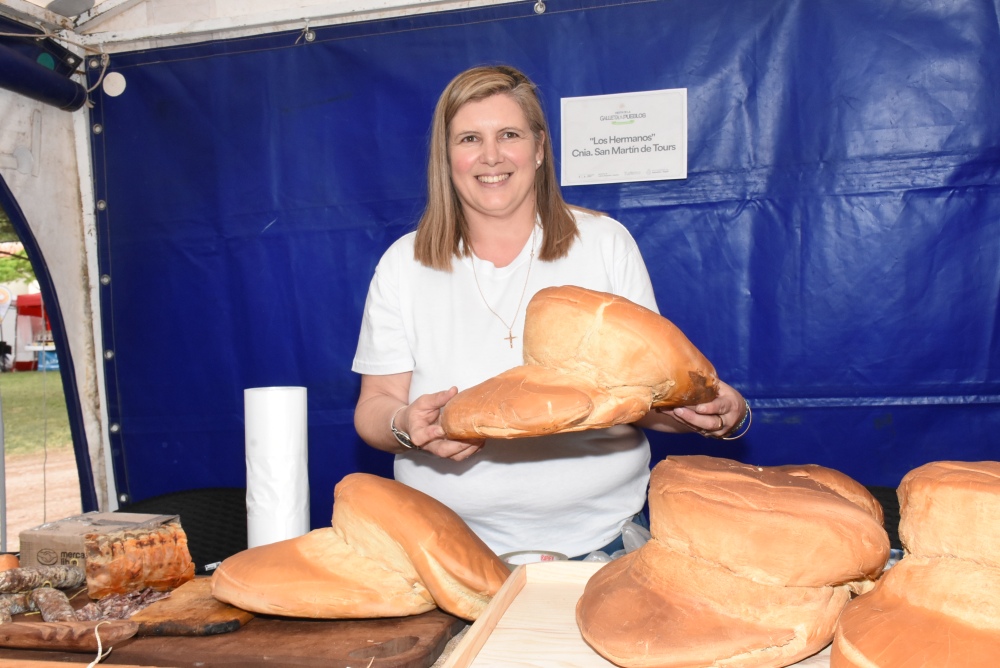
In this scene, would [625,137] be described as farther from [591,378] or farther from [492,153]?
[591,378]

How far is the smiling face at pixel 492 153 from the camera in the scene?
1.88 m

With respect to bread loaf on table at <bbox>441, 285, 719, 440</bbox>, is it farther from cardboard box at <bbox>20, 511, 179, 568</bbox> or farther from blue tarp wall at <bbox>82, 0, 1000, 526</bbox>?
blue tarp wall at <bbox>82, 0, 1000, 526</bbox>

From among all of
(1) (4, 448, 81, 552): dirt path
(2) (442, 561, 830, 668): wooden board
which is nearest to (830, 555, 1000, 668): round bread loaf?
(2) (442, 561, 830, 668): wooden board

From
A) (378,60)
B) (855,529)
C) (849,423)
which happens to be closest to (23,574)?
(855,529)

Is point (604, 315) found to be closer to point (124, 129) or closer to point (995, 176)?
point (995, 176)

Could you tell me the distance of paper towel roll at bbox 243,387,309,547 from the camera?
1467 millimetres

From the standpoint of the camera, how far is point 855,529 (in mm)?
893

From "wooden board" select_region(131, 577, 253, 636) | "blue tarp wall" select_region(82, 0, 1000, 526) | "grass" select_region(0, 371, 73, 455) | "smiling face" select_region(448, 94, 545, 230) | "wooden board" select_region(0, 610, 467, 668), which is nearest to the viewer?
"wooden board" select_region(0, 610, 467, 668)

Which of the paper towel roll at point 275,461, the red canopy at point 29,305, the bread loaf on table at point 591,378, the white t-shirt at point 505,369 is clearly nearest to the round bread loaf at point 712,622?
the bread loaf on table at point 591,378

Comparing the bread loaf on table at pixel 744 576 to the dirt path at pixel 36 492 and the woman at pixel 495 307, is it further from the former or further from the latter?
the dirt path at pixel 36 492

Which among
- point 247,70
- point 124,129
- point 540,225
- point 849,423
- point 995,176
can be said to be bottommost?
point 849,423

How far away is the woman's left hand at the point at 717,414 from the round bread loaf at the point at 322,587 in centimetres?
62

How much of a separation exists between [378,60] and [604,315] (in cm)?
234

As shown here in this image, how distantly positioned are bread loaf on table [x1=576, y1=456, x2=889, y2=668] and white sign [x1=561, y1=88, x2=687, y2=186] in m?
2.10
